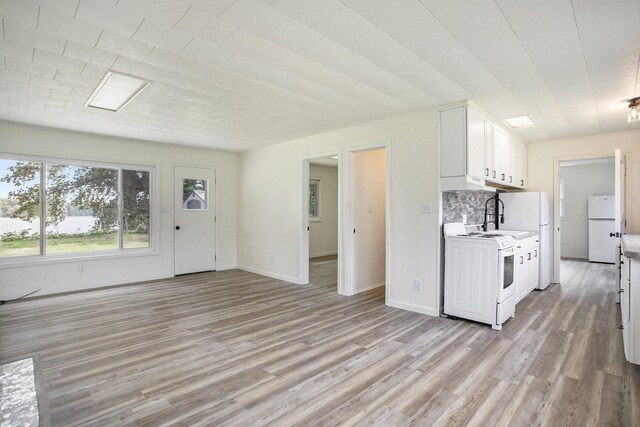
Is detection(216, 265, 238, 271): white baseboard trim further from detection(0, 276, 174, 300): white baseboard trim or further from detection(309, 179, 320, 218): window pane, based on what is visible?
detection(309, 179, 320, 218): window pane

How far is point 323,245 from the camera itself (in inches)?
353

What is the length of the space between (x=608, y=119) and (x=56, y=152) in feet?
25.2

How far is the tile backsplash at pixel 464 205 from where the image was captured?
403 centimetres

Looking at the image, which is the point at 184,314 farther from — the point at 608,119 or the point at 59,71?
the point at 608,119

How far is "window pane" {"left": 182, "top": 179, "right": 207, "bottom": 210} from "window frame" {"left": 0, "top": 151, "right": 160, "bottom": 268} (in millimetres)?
524

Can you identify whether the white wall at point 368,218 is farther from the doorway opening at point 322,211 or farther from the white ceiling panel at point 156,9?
the white ceiling panel at point 156,9

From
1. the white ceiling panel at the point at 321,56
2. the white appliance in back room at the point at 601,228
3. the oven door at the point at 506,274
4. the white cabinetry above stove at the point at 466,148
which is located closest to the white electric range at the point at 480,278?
the oven door at the point at 506,274

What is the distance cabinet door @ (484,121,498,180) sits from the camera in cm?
406

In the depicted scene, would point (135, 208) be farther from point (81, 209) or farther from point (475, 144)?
point (475, 144)

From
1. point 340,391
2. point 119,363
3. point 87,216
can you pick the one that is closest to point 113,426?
point 119,363

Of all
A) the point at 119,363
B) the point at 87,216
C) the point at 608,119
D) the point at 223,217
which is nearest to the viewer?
the point at 119,363

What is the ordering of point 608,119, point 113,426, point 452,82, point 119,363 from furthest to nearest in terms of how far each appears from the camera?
point 608,119, point 452,82, point 119,363, point 113,426

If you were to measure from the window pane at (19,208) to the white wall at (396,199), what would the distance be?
3431 millimetres

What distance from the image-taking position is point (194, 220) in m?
6.34
